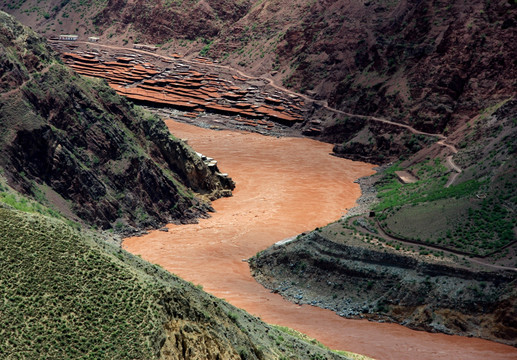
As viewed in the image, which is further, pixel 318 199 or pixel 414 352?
pixel 318 199

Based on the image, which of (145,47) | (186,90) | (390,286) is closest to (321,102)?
(186,90)

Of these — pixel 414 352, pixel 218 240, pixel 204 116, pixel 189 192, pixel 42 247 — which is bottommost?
pixel 42 247

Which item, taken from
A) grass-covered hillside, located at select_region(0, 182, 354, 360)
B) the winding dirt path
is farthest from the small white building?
grass-covered hillside, located at select_region(0, 182, 354, 360)

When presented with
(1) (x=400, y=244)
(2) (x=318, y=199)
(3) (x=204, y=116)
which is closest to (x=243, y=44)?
(3) (x=204, y=116)

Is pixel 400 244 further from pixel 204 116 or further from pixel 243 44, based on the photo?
pixel 243 44

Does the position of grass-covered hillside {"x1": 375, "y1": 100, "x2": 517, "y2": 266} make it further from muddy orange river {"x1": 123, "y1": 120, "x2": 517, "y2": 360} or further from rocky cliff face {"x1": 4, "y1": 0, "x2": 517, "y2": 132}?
rocky cliff face {"x1": 4, "y1": 0, "x2": 517, "y2": 132}

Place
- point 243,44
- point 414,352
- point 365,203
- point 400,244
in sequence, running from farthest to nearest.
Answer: point 243,44 → point 365,203 → point 400,244 → point 414,352
